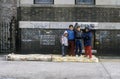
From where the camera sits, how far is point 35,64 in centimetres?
1562

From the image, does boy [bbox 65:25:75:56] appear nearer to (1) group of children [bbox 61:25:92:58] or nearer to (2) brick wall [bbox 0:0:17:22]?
(1) group of children [bbox 61:25:92:58]

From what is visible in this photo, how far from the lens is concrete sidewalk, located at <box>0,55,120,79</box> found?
511 inches

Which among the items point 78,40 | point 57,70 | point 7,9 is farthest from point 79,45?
point 7,9

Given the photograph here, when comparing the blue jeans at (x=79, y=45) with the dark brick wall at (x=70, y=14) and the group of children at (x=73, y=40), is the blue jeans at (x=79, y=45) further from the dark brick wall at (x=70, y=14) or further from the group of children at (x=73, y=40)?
the dark brick wall at (x=70, y=14)

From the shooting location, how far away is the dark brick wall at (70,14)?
19562 millimetres

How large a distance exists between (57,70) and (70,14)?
6.04 m

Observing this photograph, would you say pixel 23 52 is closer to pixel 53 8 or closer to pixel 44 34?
pixel 44 34

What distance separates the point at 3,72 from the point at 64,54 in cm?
486

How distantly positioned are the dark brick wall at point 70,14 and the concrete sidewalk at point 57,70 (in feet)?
12.7

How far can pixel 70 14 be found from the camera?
1959 cm

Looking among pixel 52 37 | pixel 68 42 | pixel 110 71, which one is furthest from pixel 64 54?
pixel 110 71

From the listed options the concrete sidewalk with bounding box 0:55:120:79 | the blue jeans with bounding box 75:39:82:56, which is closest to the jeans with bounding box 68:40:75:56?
Answer: the blue jeans with bounding box 75:39:82:56

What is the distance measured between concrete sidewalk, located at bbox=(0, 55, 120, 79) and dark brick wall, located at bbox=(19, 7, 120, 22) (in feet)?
12.7

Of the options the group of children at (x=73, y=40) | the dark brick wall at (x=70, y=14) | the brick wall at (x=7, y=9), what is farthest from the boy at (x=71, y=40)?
the brick wall at (x=7, y=9)
